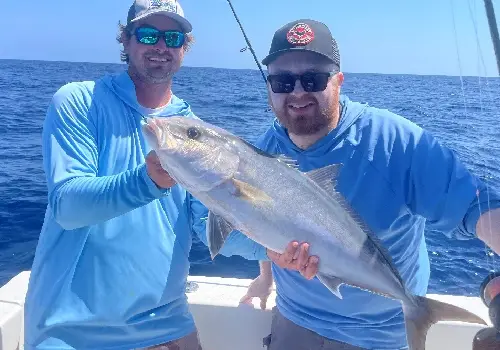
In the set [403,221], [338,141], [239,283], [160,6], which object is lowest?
[239,283]

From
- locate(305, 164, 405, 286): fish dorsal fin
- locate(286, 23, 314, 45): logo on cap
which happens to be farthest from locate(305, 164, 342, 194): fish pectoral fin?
locate(286, 23, 314, 45): logo on cap

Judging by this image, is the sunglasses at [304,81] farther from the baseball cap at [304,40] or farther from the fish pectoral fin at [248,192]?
the fish pectoral fin at [248,192]

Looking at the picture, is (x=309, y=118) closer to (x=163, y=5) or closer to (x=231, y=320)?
(x=163, y=5)

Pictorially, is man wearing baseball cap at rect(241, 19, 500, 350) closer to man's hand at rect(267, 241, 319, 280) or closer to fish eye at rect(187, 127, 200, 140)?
man's hand at rect(267, 241, 319, 280)

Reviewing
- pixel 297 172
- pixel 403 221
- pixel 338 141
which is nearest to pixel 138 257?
pixel 297 172

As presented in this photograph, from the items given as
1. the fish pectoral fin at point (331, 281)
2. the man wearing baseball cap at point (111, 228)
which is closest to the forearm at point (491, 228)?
the fish pectoral fin at point (331, 281)

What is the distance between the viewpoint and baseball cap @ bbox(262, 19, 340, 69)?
3.04 metres

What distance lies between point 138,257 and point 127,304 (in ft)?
0.87

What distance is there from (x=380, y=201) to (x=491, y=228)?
634mm

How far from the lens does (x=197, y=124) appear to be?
8.61ft

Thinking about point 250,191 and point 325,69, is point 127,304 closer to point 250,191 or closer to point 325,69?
point 250,191

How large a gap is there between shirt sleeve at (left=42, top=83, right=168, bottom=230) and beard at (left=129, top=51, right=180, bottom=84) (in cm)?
37

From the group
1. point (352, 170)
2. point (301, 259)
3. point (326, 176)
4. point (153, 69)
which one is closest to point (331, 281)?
point (301, 259)

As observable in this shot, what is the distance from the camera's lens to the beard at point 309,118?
3.07m
